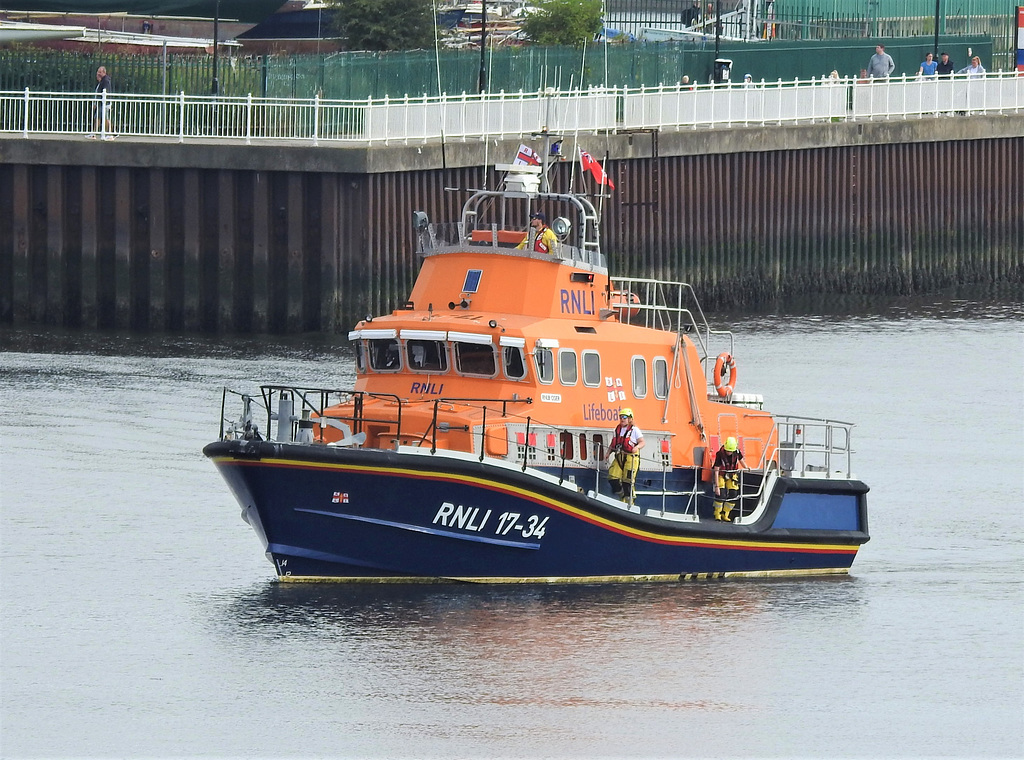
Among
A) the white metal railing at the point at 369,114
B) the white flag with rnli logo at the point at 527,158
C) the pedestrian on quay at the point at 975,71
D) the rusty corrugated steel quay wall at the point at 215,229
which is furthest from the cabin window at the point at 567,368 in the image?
the pedestrian on quay at the point at 975,71

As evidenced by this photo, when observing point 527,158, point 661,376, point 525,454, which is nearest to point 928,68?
point 527,158

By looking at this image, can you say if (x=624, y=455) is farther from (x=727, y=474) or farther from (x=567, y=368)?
(x=727, y=474)

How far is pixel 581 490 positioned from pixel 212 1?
140 ft

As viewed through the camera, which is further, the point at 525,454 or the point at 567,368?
the point at 567,368

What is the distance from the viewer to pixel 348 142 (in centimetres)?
3972

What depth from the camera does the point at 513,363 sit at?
2212 cm

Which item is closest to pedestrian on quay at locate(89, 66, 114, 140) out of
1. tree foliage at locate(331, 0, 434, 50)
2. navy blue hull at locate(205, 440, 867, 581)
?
tree foliage at locate(331, 0, 434, 50)

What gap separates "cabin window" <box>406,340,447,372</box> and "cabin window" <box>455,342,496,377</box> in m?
0.18

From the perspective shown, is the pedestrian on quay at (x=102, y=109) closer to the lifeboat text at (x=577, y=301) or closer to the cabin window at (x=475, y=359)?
the lifeboat text at (x=577, y=301)

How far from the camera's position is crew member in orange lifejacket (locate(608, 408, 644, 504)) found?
2216 centimetres

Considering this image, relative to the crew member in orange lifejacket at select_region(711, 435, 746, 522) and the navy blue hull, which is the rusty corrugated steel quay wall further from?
the navy blue hull

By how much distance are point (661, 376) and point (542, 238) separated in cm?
204

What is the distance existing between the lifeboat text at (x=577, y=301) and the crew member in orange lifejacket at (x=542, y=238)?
48 cm

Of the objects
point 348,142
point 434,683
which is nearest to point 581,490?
point 434,683
